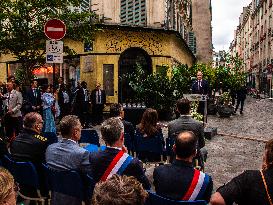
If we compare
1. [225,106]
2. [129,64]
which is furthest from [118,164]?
[129,64]

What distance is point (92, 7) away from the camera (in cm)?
2266

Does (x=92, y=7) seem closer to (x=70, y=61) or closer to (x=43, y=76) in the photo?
(x=70, y=61)

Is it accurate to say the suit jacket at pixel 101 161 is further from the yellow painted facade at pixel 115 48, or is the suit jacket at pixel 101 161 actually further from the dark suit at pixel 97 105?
the yellow painted facade at pixel 115 48

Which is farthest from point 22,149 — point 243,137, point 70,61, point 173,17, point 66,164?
point 173,17

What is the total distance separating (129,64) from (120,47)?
1031 mm

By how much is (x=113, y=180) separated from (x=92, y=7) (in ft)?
69.9

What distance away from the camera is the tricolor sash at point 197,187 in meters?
4.16

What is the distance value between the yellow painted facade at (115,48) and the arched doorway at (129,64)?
0.73ft

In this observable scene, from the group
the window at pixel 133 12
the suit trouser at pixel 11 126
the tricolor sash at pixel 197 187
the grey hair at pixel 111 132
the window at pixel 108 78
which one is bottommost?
the suit trouser at pixel 11 126

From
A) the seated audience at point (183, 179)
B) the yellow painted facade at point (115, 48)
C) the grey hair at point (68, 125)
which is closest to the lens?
the seated audience at point (183, 179)

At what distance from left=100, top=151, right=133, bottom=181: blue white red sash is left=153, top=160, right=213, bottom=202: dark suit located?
379 millimetres

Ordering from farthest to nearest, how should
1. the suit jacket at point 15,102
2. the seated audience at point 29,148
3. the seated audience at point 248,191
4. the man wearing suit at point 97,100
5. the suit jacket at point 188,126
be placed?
1. the man wearing suit at point 97,100
2. the suit jacket at point 15,102
3. the suit jacket at point 188,126
4. the seated audience at point 29,148
5. the seated audience at point 248,191

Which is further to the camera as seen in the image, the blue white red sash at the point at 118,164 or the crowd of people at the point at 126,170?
the blue white red sash at the point at 118,164

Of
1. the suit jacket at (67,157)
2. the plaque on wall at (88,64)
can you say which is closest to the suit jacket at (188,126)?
the suit jacket at (67,157)
